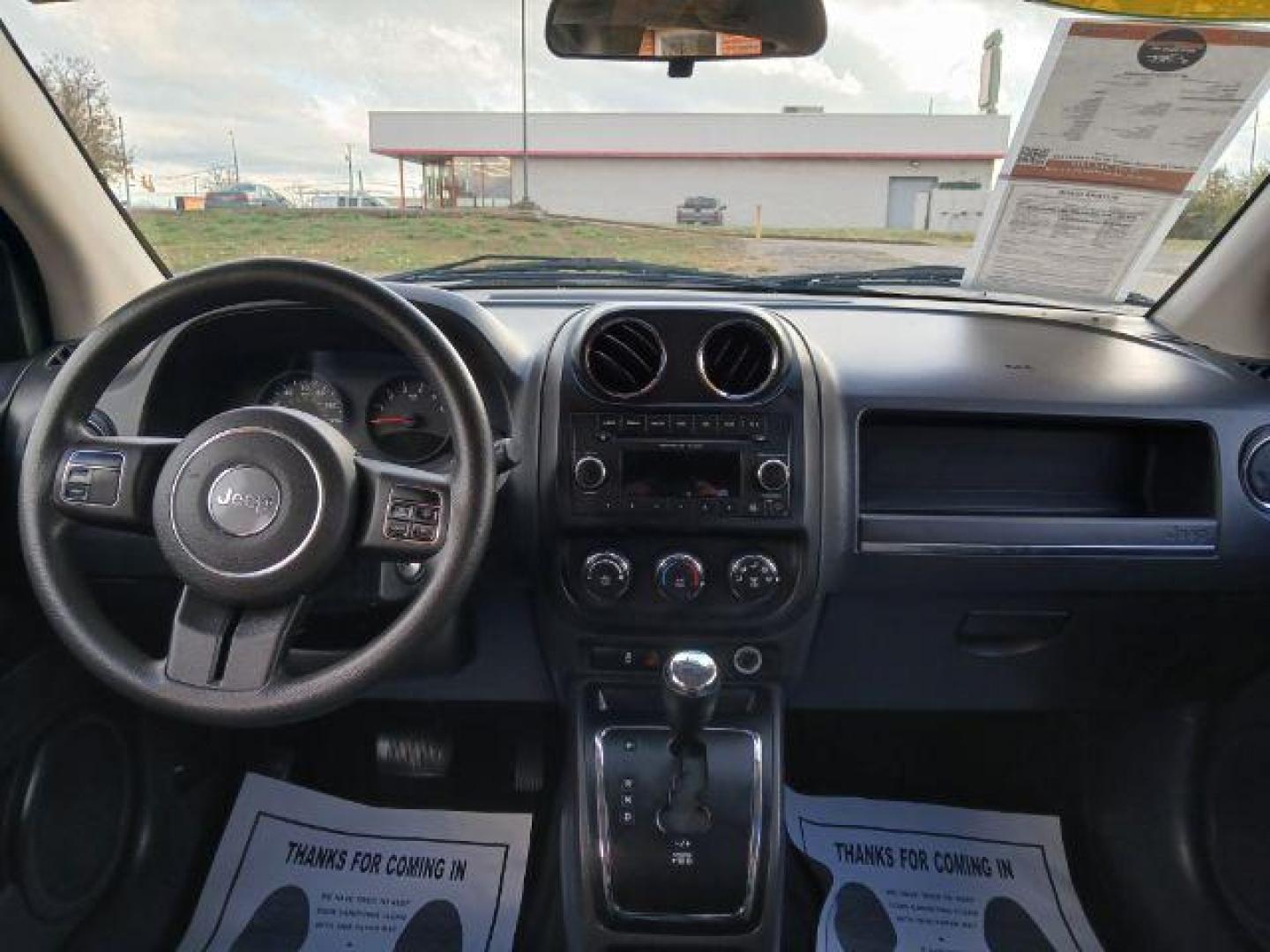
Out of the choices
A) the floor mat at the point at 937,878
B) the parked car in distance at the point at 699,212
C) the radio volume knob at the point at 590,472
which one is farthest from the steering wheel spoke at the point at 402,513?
the floor mat at the point at 937,878

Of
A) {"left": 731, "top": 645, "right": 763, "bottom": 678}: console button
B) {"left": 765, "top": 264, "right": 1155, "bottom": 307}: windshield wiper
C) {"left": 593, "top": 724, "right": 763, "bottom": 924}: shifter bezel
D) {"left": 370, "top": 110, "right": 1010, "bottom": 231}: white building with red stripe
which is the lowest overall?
{"left": 593, "top": 724, "right": 763, "bottom": 924}: shifter bezel

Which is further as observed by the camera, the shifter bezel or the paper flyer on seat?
the paper flyer on seat

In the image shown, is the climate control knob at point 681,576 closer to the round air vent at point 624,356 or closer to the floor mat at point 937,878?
the round air vent at point 624,356

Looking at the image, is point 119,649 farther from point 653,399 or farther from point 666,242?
point 666,242

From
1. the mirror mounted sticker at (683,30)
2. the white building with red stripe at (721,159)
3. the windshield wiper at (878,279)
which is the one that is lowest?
the windshield wiper at (878,279)

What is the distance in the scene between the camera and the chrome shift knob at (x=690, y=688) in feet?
6.25

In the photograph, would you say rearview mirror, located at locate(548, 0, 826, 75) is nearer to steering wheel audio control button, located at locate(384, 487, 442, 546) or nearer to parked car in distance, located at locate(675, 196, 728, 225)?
parked car in distance, located at locate(675, 196, 728, 225)

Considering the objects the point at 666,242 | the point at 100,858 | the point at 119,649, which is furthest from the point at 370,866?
the point at 666,242

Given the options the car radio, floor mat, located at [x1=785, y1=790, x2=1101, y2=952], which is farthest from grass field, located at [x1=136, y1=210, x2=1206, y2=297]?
floor mat, located at [x1=785, y1=790, x2=1101, y2=952]

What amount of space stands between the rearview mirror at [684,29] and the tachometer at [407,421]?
70cm

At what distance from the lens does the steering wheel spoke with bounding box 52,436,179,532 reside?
162 cm

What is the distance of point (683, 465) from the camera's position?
2035 millimetres

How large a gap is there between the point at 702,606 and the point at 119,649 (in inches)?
39.5

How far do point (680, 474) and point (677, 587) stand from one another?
210mm
